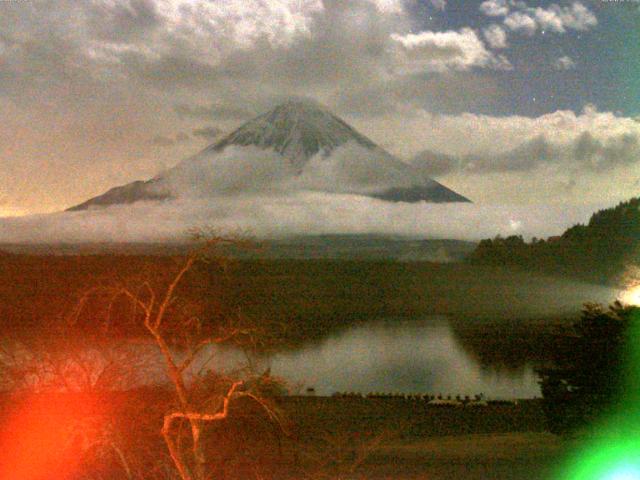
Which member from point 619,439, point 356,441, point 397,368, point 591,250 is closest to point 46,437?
point 356,441

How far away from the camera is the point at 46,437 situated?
751cm

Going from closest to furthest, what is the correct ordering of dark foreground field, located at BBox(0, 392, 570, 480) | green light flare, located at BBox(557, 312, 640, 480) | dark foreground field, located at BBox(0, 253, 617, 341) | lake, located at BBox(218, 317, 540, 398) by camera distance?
dark foreground field, located at BBox(0, 392, 570, 480)
green light flare, located at BBox(557, 312, 640, 480)
lake, located at BBox(218, 317, 540, 398)
dark foreground field, located at BBox(0, 253, 617, 341)

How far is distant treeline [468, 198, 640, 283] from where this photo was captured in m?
35.4

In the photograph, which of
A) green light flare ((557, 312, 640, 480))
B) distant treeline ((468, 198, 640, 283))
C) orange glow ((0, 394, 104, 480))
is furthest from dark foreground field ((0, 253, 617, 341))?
green light flare ((557, 312, 640, 480))

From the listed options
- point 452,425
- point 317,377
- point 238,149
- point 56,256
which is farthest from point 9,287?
point 238,149

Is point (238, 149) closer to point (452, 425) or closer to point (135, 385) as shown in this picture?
point (452, 425)

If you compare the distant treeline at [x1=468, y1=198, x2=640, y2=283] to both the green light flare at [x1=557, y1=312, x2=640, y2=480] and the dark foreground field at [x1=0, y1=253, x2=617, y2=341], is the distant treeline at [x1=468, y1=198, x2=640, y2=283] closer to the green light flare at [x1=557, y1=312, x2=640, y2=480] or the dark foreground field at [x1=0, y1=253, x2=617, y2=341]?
the dark foreground field at [x1=0, y1=253, x2=617, y2=341]

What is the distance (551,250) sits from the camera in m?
43.4

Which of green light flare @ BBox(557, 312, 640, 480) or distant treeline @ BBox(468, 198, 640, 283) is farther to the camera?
distant treeline @ BBox(468, 198, 640, 283)

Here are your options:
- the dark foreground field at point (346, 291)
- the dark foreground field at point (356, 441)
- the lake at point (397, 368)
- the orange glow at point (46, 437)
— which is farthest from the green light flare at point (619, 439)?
the dark foreground field at point (346, 291)

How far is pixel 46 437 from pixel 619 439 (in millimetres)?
6885

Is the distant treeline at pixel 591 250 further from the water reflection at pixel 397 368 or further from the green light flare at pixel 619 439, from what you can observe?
the green light flare at pixel 619 439

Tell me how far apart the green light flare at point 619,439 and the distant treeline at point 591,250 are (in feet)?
79.6

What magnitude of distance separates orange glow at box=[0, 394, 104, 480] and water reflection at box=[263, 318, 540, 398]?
6507 millimetres
